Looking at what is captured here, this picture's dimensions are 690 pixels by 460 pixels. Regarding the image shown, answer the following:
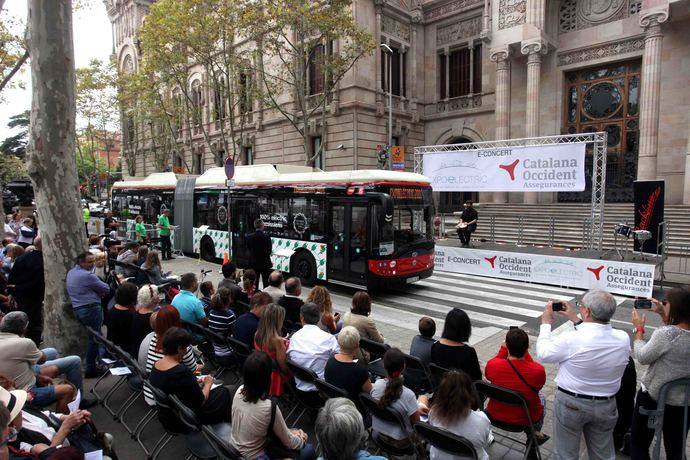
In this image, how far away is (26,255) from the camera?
6938 mm

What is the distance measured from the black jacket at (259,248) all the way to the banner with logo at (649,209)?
11492 mm

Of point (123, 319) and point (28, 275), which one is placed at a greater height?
point (28, 275)

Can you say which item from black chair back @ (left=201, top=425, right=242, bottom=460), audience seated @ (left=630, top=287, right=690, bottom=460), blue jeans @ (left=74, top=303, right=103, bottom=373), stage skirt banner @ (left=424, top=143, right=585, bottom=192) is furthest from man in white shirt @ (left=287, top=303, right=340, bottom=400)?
stage skirt banner @ (left=424, top=143, right=585, bottom=192)

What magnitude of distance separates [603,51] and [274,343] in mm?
25174

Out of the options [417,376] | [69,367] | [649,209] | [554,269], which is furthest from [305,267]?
[649,209]

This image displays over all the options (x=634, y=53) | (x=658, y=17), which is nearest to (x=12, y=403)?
(x=658, y=17)

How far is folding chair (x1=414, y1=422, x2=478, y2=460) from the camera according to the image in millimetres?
2961

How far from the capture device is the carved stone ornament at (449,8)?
89.2ft

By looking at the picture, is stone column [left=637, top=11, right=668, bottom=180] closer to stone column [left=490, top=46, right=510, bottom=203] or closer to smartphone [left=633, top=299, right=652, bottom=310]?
stone column [left=490, top=46, right=510, bottom=203]

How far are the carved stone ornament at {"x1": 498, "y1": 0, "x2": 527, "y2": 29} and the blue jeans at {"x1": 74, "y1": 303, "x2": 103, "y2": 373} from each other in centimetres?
2452

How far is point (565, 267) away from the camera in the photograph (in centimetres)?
1241

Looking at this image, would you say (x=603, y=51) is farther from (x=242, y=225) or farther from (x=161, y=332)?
(x=161, y=332)

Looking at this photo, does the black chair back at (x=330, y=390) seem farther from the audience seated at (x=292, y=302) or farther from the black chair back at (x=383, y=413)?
the audience seated at (x=292, y=302)

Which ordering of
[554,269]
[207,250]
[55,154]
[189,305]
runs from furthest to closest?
[207,250] → [554,269] → [189,305] → [55,154]
